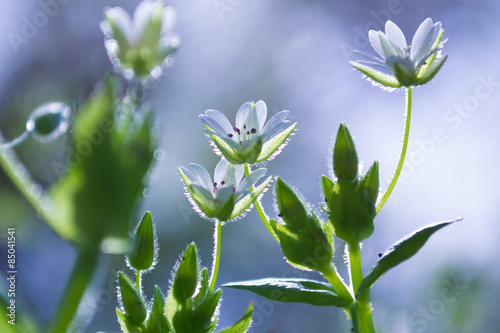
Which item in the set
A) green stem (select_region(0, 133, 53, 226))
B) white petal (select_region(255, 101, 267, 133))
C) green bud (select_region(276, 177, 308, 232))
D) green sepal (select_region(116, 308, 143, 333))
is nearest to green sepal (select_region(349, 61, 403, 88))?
white petal (select_region(255, 101, 267, 133))

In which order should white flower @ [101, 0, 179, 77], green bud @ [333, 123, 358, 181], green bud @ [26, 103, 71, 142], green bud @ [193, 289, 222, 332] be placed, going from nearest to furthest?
white flower @ [101, 0, 179, 77], green bud @ [26, 103, 71, 142], green bud @ [193, 289, 222, 332], green bud @ [333, 123, 358, 181]

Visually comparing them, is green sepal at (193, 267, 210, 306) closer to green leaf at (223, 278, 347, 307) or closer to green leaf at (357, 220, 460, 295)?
green leaf at (223, 278, 347, 307)

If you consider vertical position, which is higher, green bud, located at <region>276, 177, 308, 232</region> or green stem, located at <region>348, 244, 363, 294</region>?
green bud, located at <region>276, 177, 308, 232</region>

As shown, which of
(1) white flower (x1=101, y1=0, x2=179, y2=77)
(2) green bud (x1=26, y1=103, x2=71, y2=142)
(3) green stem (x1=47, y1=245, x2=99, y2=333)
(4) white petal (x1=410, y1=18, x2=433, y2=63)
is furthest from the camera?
(4) white petal (x1=410, y1=18, x2=433, y2=63)

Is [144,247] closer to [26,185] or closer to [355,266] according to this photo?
[355,266]

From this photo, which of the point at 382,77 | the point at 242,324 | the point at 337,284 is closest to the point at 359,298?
the point at 337,284

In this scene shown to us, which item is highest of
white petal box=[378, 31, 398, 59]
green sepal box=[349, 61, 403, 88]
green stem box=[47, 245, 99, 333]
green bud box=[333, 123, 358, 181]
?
white petal box=[378, 31, 398, 59]

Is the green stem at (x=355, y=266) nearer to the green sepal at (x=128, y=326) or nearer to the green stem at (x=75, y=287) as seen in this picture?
the green sepal at (x=128, y=326)
